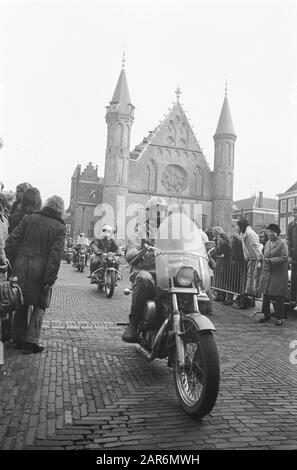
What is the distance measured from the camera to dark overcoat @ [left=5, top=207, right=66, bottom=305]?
4742 millimetres

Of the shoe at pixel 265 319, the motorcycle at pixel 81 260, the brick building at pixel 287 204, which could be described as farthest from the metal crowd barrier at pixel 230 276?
the brick building at pixel 287 204

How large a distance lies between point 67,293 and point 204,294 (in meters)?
7.07

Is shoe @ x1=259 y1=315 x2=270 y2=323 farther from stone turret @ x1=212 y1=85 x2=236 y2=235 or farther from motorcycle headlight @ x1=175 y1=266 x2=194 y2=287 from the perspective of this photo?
stone turret @ x1=212 y1=85 x2=236 y2=235

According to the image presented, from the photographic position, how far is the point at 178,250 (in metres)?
3.80

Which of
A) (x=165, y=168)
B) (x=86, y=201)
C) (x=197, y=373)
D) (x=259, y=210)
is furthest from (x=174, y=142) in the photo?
(x=197, y=373)

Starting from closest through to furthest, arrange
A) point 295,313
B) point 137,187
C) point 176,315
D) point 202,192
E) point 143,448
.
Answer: point 143,448, point 176,315, point 295,313, point 137,187, point 202,192

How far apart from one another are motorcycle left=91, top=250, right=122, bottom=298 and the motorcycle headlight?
22.0 feet

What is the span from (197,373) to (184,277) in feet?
2.61

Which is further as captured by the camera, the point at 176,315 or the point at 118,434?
the point at 176,315

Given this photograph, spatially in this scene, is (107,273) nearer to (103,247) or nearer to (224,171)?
(103,247)

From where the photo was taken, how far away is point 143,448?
260 cm
